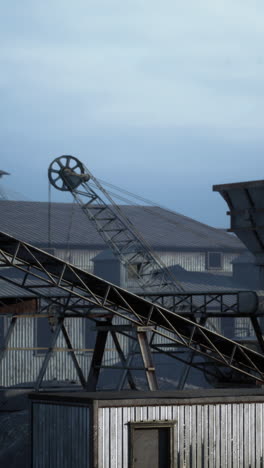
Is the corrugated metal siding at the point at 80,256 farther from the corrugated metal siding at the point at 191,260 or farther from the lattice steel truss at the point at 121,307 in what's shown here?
the lattice steel truss at the point at 121,307

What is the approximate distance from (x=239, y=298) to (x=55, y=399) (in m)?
12.3

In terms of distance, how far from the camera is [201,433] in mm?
19656

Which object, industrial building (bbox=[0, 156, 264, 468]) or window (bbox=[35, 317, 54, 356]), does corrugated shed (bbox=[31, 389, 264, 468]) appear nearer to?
industrial building (bbox=[0, 156, 264, 468])

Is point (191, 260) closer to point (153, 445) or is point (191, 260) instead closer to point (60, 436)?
point (60, 436)

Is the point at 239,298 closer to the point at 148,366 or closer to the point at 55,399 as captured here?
the point at 148,366

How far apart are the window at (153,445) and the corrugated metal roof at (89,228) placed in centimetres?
4228

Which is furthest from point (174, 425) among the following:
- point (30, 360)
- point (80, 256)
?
point (80, 256)

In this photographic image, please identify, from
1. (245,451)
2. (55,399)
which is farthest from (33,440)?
(245,451)

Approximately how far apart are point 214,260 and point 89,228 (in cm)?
980

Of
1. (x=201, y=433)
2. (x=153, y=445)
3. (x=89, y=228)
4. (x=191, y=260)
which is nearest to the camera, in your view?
(x=153, y=445)

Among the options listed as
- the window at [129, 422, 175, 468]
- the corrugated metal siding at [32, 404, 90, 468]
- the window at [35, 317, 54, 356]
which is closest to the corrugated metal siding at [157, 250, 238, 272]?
the window at [35, 317, 54, 356]

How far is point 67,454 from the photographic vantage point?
63.6ft

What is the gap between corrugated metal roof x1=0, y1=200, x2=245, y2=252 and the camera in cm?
6200

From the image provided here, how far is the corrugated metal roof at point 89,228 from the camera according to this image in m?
62.0
